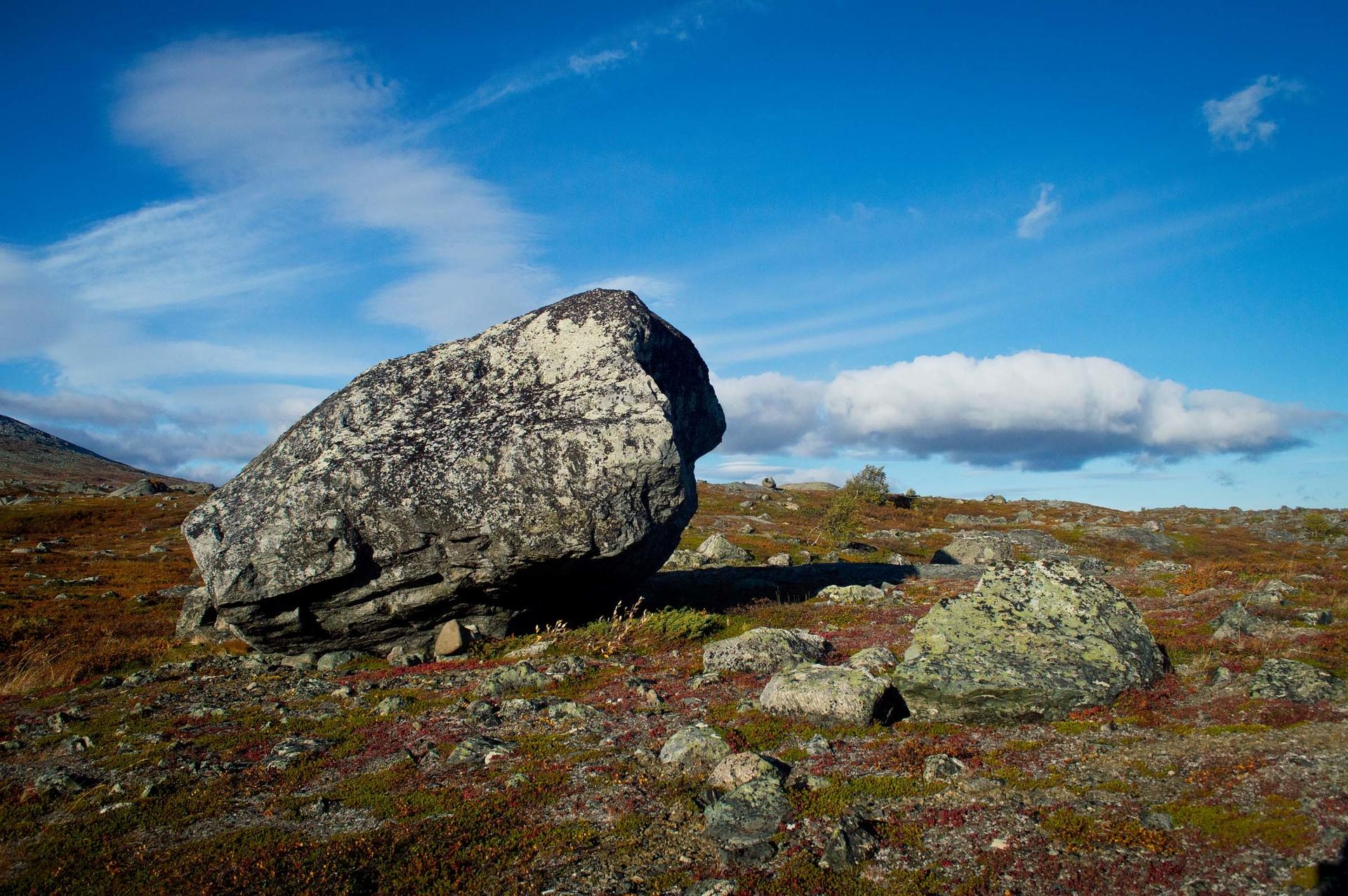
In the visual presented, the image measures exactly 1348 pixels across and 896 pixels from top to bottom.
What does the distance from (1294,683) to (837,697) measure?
7464 millimetres

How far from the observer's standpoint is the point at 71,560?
5256 centimetres

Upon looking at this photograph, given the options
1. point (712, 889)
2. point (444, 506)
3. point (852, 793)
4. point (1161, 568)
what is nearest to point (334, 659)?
point (444, 506)

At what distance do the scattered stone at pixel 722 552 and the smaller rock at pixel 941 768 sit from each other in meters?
30.6

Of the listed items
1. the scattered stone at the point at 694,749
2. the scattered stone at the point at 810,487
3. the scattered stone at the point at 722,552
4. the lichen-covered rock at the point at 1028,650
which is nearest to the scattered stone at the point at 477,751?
the scattered stone at the point at 694,749

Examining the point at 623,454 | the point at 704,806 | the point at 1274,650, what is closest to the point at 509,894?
the point at 704,806

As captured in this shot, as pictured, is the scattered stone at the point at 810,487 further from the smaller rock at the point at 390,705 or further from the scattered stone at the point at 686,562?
the smaller rock at the point at 390,705

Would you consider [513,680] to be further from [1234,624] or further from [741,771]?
[1234,624]

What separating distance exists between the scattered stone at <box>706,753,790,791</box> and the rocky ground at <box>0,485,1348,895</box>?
0.15 ft

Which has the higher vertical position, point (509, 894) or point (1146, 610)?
point (1146, 610)

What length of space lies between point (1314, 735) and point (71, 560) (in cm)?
6644

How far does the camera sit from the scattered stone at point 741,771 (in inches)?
426

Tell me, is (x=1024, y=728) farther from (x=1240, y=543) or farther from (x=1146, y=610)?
(x=1240, y=543)

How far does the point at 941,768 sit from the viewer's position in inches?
429

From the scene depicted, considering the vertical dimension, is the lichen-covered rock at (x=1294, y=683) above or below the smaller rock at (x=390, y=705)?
above
